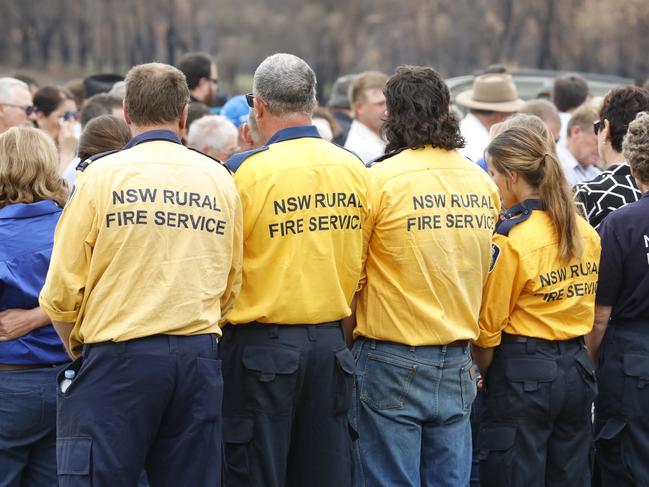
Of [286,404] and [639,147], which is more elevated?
[639,147]

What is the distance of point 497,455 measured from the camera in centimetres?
468

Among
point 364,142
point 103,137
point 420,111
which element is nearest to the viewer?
point 420,111

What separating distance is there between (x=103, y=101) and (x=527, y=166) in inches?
128

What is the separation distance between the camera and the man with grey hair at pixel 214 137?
21.9 ft

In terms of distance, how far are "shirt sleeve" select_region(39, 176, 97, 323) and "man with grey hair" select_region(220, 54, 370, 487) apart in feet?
2.15

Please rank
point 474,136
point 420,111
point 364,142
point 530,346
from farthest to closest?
point 364,142, point 474,136, point 530,346, point 420,111

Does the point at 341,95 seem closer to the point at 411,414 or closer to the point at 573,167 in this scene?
the point at 573,167

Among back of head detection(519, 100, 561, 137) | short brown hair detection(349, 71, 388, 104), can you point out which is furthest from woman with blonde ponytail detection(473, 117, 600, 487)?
short brown hair detection(349, 71, 388, 104)

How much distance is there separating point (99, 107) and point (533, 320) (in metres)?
3.40

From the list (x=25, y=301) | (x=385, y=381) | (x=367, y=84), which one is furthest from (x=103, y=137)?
(x=367, y=84)

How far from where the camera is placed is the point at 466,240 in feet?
14.4

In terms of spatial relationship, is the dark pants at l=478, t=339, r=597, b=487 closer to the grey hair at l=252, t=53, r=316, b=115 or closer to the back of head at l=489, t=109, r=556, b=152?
the back of head at l=489, t=109, r=556, b=152

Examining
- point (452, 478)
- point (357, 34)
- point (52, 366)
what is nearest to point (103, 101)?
point (52, 366)

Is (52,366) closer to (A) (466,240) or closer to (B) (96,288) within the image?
(B) (96,288)
